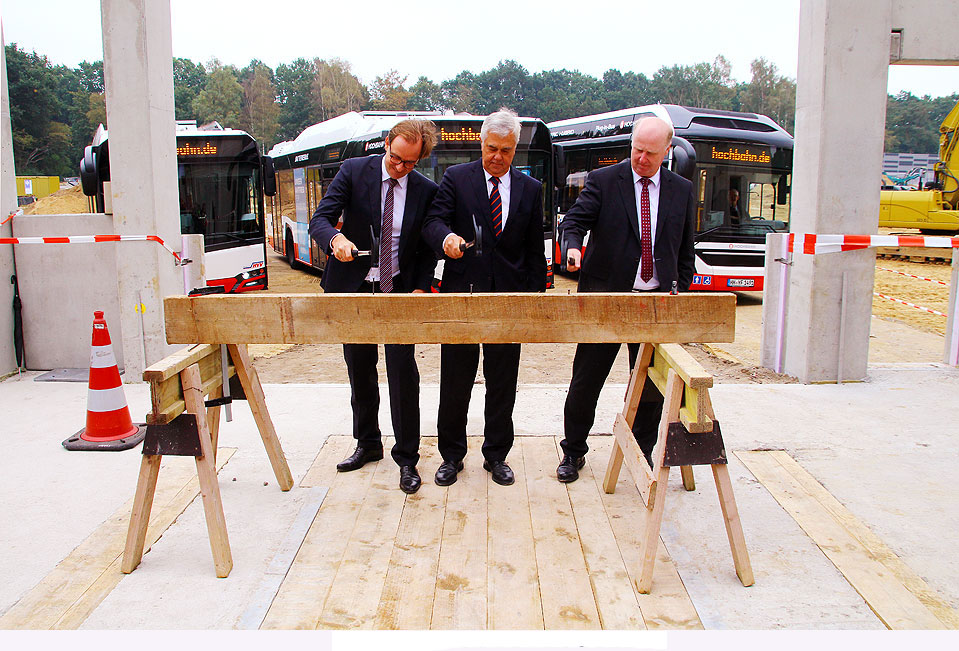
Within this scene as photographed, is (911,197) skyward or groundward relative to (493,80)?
groundward

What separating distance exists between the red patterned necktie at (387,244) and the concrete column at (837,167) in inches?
155

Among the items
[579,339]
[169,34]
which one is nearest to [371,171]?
[579,339]

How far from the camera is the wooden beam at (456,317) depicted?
→ 3.11 meters

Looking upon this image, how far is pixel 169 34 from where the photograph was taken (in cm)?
634

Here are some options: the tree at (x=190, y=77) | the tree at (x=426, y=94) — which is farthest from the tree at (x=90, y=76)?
the tree at (x=426, y=94)

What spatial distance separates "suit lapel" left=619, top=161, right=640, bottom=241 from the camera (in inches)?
155

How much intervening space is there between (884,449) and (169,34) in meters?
6.26

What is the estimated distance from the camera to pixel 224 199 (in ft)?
40.9

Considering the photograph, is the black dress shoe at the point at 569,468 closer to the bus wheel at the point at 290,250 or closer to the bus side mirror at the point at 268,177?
the bus side mirror at the point at 268,177

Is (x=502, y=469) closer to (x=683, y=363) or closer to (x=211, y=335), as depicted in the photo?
(x=683, y=363)

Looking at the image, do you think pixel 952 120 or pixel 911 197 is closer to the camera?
pixel 952 120

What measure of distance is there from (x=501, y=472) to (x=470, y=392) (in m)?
0.47

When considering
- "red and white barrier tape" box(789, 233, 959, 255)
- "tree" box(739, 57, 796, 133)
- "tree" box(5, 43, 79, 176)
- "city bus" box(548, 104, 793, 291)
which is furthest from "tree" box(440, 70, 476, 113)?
"red and white barrier tape" box(789, 233, 959, 255)

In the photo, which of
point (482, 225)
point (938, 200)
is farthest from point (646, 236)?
point (938, 200)
